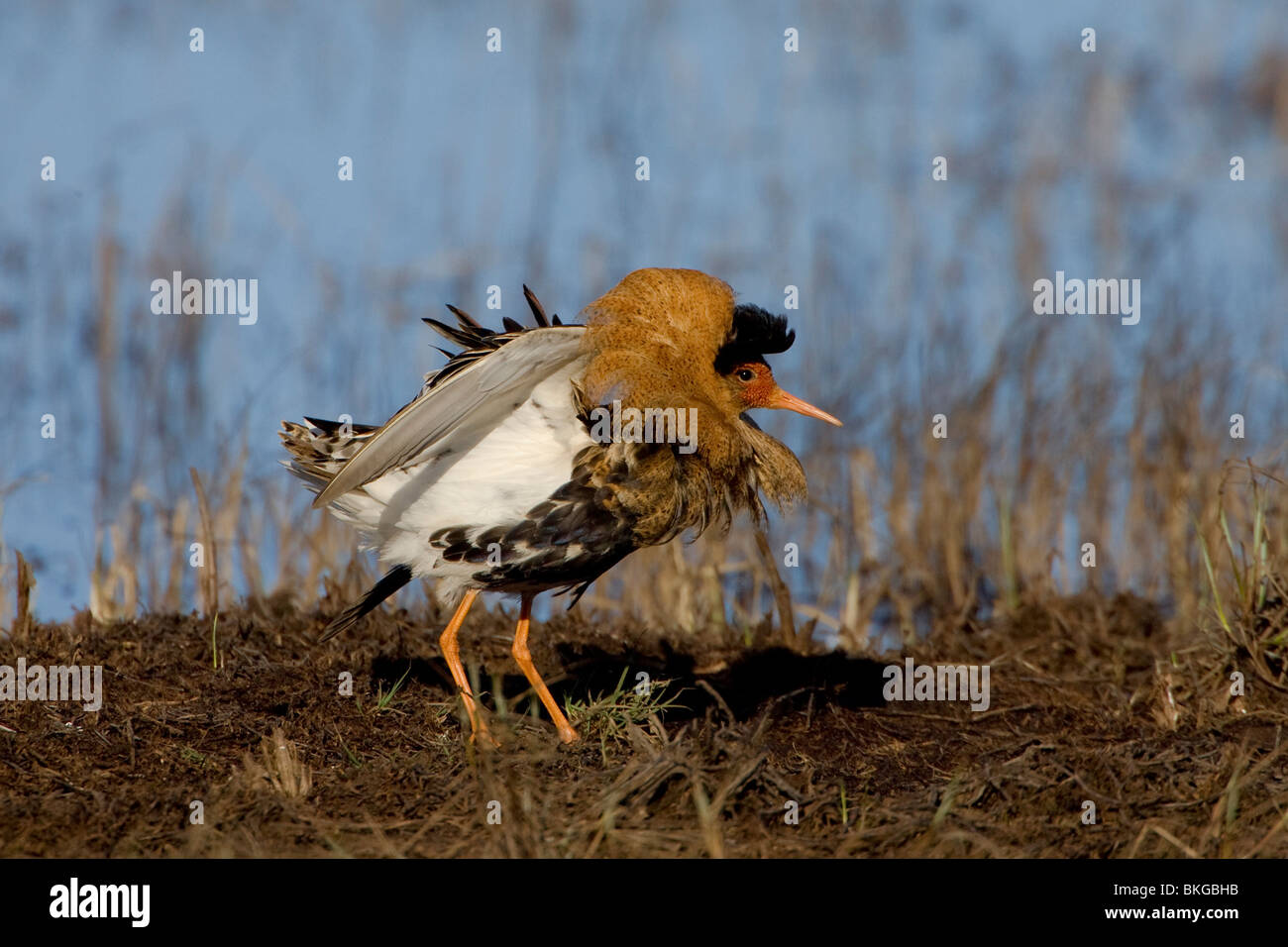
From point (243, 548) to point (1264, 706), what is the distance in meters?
5.06

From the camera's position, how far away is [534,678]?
17.5 ft

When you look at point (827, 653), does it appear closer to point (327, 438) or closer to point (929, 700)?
point (929, 700)

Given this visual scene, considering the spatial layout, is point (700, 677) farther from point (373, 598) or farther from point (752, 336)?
point (752, 336)

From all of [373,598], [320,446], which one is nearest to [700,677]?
[373,598]

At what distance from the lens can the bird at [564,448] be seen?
187 inches

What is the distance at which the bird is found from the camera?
475 cm

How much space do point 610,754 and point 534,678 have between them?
0.69 meters

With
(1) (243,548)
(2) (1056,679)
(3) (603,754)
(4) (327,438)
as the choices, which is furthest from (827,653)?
(1) (243,548)

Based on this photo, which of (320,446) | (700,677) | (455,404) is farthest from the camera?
(700,677)

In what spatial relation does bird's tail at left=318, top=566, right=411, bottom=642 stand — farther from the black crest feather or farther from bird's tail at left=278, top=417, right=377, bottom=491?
the black crest feather

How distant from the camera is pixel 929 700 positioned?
604 centimetres

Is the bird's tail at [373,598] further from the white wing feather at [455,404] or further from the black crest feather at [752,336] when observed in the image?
the black crest feather at [752,336]

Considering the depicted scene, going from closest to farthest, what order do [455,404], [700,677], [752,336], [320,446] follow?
[455,404], [752,336], [320,446], [700,677]

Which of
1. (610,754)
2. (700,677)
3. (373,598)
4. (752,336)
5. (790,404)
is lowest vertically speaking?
(610,754)
